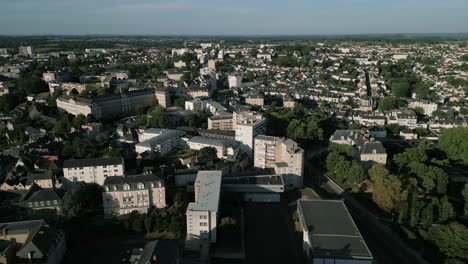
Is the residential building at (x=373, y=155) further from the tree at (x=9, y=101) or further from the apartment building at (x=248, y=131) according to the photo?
the tree at (x=9, y=101)

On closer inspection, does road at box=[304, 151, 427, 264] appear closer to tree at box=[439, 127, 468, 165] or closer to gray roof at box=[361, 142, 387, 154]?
gray roof at box=[361, 142, 387, 154]

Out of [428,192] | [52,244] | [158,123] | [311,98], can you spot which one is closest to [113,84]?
[158,123]

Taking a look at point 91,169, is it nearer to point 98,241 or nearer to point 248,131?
point 98,241

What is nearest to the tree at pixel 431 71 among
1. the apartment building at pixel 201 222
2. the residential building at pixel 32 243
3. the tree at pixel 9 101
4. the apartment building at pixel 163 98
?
the apartment building at pixel 163 98

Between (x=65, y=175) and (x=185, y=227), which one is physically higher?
(x=65, y=175)

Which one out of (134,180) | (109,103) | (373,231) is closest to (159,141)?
(134,180)

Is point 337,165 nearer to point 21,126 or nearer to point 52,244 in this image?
point 52,244
